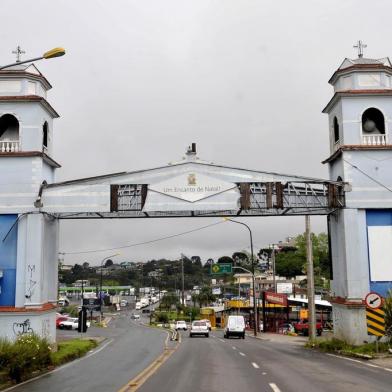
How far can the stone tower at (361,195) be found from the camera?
26578 mm

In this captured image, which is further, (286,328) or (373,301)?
(286,328)

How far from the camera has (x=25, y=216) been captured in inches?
1041

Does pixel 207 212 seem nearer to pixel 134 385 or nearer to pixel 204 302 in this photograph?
pixel 134 385

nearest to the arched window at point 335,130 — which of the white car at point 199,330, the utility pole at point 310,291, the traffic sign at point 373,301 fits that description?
the utility pole at point 310,291

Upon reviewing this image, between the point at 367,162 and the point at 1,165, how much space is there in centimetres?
1712

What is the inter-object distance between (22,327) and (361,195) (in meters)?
16.5

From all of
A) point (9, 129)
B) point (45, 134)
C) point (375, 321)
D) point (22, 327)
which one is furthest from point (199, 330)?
point (375, 321)

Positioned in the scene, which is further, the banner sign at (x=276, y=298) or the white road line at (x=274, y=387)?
the banner sign at (x=276, y=298)

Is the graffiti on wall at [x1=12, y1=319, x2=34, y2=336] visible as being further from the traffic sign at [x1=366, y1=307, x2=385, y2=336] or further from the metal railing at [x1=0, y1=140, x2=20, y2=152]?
the traffic sign at [x1=366, y1=307, x2=385, y2=336]

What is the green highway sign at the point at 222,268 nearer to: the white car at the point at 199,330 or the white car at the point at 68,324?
the white car at the point at 199,330

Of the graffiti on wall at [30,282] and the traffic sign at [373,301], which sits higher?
the graffiti on wall at [30,282]

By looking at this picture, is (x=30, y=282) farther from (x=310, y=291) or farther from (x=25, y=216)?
(x=310, y=291)

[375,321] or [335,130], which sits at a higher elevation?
[335,130]

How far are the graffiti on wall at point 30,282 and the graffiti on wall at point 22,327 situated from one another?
3.67ft
